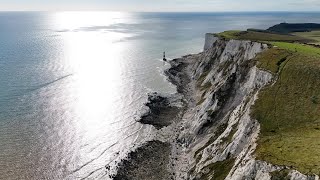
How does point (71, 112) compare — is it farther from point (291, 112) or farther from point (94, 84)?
point (291, 112)

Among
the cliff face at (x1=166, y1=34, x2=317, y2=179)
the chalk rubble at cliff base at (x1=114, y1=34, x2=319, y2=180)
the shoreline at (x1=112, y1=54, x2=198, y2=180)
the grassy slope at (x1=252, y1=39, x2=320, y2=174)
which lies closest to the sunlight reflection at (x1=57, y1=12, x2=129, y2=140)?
the shoreline at (x1=112, y1=54, x2=198, y2=180)

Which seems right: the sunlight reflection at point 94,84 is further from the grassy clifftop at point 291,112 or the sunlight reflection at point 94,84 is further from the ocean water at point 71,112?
the grassy clifftop at point 291,112

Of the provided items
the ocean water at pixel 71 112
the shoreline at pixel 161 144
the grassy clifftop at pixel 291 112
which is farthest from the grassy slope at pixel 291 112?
the ocean water at pixel 71 112

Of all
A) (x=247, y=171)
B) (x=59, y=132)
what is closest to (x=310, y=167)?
(x=247, y=171)

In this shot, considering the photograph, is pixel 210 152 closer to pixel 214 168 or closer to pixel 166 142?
pixel 214 168

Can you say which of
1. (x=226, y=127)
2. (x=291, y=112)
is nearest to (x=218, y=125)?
(x=226, y=127)

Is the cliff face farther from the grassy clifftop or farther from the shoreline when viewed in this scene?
the grassy clifftop
